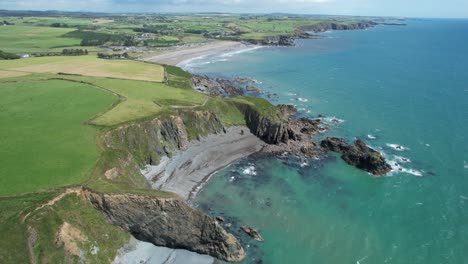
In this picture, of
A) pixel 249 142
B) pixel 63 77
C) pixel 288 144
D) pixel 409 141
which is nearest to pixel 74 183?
pixel 249 142

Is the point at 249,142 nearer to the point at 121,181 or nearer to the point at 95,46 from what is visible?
the point at 121,181

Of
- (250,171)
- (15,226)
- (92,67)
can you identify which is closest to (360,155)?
(250,171)

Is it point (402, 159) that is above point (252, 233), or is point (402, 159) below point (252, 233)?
below

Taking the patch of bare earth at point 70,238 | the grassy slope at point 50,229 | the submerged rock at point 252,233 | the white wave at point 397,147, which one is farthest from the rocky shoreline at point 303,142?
the patch of bare earth at point 70,238

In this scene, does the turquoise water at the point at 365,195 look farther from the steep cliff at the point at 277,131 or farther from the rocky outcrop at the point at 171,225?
the steep cliff at the point at 277,131

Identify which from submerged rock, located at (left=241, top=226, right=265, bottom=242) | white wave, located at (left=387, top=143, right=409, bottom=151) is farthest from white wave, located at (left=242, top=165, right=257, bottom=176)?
white wave, located at (left=387, top=143, right=409, bottom=151)

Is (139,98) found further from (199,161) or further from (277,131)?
(277,131)

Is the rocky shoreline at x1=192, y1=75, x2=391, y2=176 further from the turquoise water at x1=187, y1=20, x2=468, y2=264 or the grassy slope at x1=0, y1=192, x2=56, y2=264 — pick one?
the grassy slope at x1=0, y1=192, x2=56, y2=264
